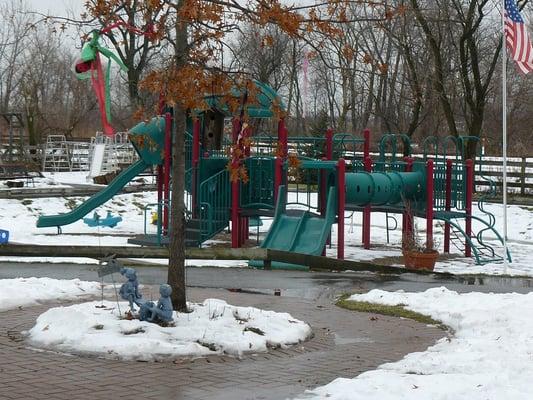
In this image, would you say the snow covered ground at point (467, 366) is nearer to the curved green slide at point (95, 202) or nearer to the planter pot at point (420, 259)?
the planter pot at point (420, 259)

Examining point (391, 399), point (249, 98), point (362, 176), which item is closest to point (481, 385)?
point (391, 399)

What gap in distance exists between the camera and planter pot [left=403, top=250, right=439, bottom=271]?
57.5 ft

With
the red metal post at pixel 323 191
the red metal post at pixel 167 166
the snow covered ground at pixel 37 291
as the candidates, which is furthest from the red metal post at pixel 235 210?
the snow covered ground at pixel 37 291

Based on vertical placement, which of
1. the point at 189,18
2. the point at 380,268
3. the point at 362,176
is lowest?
the point at 380,268

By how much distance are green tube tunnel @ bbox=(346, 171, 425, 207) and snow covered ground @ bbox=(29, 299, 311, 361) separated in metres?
10.6

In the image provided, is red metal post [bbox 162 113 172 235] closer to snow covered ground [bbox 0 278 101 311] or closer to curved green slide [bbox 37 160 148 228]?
curved green slide [bbox 37 160 148 228]

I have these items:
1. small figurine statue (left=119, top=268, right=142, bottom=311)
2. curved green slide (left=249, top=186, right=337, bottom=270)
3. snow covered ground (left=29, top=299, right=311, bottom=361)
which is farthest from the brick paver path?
curved green slide (left=249, top=186, right=337, bottom=270)

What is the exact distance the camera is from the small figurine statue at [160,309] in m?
8.57

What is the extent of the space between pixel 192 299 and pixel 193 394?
4.96 m

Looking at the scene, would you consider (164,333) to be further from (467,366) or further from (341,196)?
(341,196)

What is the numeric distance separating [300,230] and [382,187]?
287cm

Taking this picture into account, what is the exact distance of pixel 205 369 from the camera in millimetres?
7605

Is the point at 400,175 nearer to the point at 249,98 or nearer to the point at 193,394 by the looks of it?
the point at 249,98

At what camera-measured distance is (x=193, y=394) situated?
22.1 ft
